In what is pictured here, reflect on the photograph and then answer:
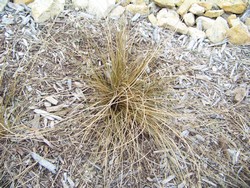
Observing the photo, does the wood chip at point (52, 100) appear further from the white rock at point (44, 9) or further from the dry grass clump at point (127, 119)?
the white rock at point (44, 9)

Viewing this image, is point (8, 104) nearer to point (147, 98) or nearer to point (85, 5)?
point (147, 98)

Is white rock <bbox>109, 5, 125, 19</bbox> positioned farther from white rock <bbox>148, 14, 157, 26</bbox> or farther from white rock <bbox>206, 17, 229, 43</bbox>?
white rock <bbox>206, 17, 229, 43</bbox>

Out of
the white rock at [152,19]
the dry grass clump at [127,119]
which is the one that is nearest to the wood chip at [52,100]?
the dry grass clump at [127,119]

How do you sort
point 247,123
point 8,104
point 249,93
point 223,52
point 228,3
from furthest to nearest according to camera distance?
point 228,3, point 223,52, point 249,93, point 247,123, point 8,104

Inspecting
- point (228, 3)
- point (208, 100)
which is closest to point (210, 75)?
point (208, 100)

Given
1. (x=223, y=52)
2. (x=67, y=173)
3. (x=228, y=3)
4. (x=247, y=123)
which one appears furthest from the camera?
(x=228, y=3)

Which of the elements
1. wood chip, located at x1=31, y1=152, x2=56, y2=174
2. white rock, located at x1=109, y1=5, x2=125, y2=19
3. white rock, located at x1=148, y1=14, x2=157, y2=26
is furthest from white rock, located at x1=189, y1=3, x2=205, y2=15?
wood chip, located at x1=31, y1=152, x2=56, y2=174
